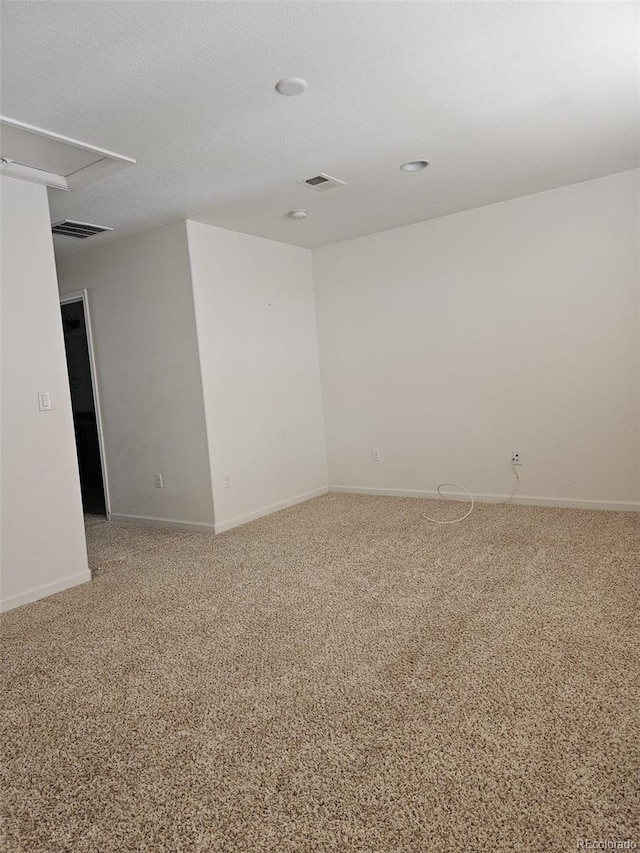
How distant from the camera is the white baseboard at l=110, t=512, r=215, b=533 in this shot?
15.3 ft

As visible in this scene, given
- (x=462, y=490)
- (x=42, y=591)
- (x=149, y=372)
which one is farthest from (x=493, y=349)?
(x=42, y=591)

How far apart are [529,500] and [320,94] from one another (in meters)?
3.42

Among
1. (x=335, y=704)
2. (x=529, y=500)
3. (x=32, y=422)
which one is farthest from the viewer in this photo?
→ (x=529, y=500)

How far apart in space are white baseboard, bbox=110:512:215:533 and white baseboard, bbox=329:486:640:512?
5.31ft

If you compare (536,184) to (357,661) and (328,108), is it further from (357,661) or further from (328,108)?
(357,661)

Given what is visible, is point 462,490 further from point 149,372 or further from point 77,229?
point 77,229

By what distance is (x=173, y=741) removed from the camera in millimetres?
1932

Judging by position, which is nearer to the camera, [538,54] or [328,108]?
[538,54]

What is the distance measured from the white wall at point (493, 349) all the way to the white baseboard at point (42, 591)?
9.17 ft

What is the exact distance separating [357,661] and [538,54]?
2634 mm

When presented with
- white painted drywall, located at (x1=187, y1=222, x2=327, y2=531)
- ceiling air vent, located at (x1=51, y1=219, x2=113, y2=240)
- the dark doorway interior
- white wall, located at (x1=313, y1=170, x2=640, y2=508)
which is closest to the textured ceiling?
ceiling air vent, located at (x1=51, y1=219, x2=113, y2=240)

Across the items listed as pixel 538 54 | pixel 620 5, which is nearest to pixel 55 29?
pixel 538 54

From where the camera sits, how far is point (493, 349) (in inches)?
187

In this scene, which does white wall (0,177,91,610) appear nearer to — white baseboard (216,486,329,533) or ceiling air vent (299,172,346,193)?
white baseboard (216,486,329,533)
